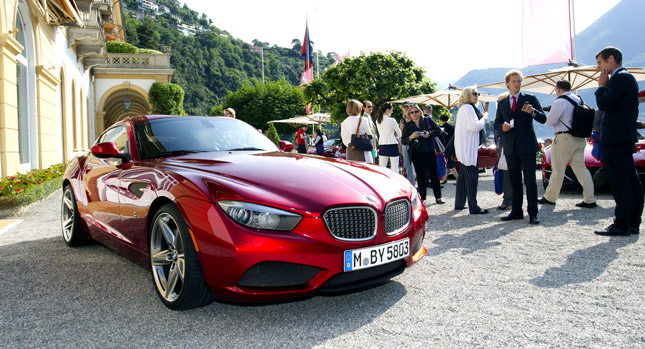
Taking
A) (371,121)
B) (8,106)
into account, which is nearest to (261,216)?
(371,121)

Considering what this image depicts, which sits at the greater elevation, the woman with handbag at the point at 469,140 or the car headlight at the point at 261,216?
the woman with handbag at the point at 469,140

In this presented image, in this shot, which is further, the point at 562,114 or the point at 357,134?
the point at 357,134

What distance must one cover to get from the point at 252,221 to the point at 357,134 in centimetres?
533

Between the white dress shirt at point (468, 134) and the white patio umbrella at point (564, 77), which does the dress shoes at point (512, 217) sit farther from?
the white patio umbrella at point (564, 77)

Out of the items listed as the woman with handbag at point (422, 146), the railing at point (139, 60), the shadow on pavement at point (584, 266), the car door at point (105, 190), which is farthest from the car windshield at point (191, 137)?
the railing at point (139, 60)

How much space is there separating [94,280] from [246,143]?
1.68 m

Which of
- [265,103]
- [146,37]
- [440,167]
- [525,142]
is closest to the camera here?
[525,142]

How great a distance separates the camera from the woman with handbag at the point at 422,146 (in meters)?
7.62

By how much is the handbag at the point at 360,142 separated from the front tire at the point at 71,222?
14.0ft

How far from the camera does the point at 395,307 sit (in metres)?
3.05

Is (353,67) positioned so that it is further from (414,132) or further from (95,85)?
(414,132)

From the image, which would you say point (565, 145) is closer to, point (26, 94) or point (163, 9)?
point (26, 94)

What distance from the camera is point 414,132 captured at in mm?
7645

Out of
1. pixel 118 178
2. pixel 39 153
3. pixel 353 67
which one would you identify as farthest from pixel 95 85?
pixel 118 178
